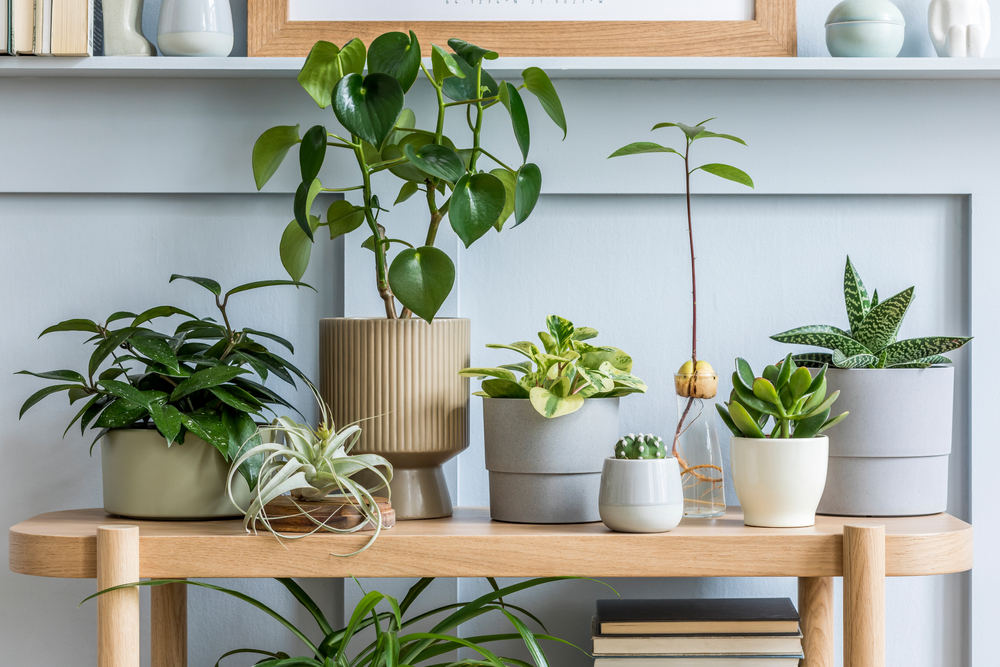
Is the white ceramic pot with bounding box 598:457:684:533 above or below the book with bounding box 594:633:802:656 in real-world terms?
above

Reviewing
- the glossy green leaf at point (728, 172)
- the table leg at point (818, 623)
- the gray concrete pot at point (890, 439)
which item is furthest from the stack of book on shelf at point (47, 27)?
the table leg at point (818, 623)

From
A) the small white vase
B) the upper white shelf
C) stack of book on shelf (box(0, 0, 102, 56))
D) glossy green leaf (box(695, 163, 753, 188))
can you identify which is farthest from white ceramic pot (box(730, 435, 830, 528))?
stack of book on shelf (box(0, 0, 102, 56))

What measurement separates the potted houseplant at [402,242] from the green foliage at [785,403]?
0.29 metres

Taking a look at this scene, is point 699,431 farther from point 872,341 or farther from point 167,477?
point 167,477

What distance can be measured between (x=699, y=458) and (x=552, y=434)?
198 millimetres

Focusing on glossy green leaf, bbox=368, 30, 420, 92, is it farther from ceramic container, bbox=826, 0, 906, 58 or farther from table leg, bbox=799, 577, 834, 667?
table leg, bbox=799, 577, 834, 667

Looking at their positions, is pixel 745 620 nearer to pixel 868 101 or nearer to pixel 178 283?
pixel 868 101

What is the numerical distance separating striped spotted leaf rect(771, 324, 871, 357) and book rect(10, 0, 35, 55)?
0.91 m

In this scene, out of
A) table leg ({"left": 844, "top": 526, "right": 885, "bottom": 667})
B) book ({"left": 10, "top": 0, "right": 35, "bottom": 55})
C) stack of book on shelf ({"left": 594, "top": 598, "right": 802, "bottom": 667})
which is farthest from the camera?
book ({"left": 10, "top": 0, "right": 35, "bottom": 55})

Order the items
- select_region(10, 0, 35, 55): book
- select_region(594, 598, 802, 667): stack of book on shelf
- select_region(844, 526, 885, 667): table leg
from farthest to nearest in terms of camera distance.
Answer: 1. select_region(10, 0, 35, 55): book
2. select_region(594, 598, 802, 667): stack of book on shelf
3. select_region(844, 526, 885, 667): table leg

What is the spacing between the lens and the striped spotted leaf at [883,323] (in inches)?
38.9

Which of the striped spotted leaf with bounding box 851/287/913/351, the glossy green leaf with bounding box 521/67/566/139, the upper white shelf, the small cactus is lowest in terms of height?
the small cactus

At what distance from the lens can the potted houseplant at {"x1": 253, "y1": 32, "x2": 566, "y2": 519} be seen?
0.91 meters

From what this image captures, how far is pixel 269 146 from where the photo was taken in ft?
3.30
